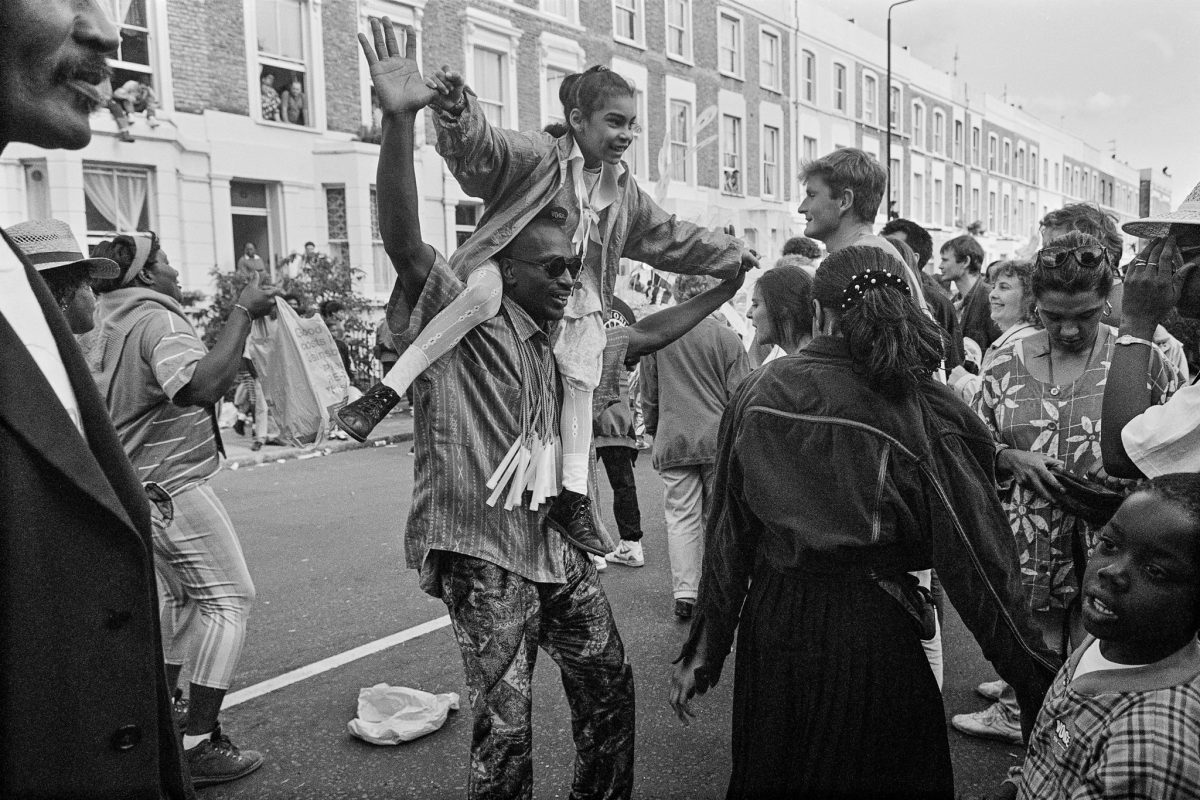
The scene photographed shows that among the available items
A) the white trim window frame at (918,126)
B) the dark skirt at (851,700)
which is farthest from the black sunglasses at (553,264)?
the white trim window frame at (918,126)

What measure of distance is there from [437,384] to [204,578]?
164cm

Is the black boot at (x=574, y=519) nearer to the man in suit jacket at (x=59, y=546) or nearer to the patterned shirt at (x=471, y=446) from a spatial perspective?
the patterned shirt at (x=471, y=446)

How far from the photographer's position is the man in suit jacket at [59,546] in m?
1.26

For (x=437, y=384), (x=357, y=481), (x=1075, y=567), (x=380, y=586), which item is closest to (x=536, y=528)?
(x=437, y=384)

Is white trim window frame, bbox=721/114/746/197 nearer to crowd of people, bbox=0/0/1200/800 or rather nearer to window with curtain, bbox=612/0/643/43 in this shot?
window with curtain, bbox=612/0/643/43

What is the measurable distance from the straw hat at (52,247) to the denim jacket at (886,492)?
2.20 metres

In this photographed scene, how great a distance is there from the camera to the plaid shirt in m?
1.72

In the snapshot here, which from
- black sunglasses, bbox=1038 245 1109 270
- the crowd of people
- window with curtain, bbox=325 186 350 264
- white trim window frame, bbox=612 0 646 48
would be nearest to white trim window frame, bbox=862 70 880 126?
white trim window frame, bbox=612 0 646 48

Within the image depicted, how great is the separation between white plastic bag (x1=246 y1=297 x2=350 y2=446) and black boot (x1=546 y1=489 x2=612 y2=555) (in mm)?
1359

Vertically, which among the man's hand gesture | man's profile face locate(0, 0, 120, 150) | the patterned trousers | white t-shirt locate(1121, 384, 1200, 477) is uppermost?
the man's hand gesture

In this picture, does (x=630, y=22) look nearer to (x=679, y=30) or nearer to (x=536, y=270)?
(x=679, y=30)

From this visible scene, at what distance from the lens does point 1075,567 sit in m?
3.37

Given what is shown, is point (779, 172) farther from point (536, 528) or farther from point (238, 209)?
point (536, 528)

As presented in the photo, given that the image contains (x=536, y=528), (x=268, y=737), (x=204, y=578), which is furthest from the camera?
(x=268, y=737)
